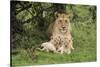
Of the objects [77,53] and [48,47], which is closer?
[48,47]

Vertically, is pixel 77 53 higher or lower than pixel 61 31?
lower

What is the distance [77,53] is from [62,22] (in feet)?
1.29

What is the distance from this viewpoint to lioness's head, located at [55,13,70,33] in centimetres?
224

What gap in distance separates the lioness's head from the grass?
89 millimetres

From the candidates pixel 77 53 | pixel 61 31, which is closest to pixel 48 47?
pixel 61 31

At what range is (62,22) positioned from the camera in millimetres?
2256

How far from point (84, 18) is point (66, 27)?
26cm

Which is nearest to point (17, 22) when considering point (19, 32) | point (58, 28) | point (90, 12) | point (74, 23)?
point (19, 32)

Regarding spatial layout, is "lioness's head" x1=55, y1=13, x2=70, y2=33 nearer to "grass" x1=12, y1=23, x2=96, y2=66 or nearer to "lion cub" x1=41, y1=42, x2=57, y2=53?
"grass" x1=12, y1=23, x2=96, y2=66

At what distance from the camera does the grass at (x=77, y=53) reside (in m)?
2.11

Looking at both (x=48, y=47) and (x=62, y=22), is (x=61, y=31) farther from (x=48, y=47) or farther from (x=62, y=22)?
(x=48, y=47)

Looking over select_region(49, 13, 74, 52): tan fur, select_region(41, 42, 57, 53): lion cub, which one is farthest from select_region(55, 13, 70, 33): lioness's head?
select_region(41, 42, 57, 53): lion cub

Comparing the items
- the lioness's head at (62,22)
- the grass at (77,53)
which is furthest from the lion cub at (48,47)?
the lioness's head at (62,22)

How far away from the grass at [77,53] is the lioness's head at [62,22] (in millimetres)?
89
